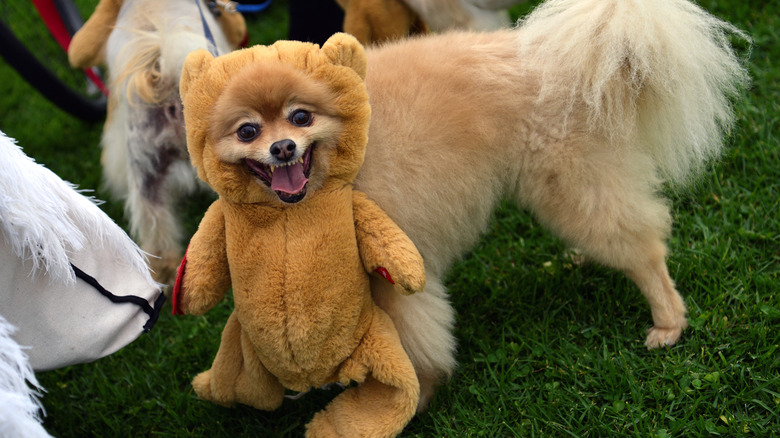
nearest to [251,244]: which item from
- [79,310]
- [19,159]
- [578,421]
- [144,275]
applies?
[144,275]

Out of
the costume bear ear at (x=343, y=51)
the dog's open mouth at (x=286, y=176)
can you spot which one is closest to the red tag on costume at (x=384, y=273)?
the dog's open mouth at (x=286, y=176)

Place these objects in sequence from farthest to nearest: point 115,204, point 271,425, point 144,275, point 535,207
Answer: point 115,204
point 271,425
point 535,207
point 144,275

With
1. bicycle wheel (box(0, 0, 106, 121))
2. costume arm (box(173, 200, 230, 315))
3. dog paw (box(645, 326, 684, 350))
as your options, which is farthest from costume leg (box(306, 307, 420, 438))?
bicycle wheel (box(0, 0, 106, 121))

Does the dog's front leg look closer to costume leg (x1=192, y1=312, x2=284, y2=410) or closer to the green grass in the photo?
the green grass

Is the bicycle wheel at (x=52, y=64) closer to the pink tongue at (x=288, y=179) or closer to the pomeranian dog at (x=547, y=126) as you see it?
the pomeranian dog at (x=547, y=126)

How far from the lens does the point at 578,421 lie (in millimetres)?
2104

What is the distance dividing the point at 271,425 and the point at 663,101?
5.78 feet

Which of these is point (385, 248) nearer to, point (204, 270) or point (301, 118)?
point (301, 118)

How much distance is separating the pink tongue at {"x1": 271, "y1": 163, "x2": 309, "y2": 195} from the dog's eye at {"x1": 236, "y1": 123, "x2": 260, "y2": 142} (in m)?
0.11

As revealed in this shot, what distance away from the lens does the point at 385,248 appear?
70.3 inches

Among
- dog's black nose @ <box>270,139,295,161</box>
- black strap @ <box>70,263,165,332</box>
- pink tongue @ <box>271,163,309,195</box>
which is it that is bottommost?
black strap @ <box>70,263,165,332</box>

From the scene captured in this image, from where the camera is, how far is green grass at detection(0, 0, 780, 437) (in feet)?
6.93

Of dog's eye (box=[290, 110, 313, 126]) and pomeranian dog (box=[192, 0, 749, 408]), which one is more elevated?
dog's eye (box=[290, 110, 313, 126])

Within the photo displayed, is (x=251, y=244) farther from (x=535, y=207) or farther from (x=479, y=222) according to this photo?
(x=535, y=207)
